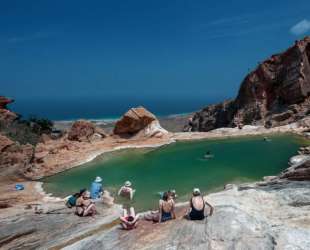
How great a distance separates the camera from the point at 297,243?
1060 centimetres

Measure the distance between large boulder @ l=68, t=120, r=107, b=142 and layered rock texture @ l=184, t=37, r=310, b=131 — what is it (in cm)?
1768

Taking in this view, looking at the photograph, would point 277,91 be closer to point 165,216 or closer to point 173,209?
point 173,209

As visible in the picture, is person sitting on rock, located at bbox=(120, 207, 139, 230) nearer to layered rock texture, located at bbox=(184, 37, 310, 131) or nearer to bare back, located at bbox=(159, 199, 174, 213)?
bare back, located at bbox=(159, 199, 174, 213)

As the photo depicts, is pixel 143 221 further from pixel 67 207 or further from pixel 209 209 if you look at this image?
pixel 67 207

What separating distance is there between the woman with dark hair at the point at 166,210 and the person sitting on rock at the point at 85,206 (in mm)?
3908

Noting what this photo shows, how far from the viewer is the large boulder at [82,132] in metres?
36.2

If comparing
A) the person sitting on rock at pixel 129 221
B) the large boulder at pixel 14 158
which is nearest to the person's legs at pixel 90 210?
the person sitting on rock at pixel 129 221

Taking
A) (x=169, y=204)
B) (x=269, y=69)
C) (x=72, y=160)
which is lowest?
(x=169, y=204)

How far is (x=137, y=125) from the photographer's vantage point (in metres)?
38.1

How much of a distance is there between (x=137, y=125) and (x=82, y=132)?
5378 mm

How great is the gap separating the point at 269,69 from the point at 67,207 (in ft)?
148

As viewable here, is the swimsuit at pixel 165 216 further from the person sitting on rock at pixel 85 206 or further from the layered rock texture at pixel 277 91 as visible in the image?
the layered rock texture at pixel 277 91

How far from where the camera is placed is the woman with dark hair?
517 inches

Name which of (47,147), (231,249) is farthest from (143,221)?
(47,147)
